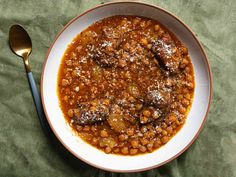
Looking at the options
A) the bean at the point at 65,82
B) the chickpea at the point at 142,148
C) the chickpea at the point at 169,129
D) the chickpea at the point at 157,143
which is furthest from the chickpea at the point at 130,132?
the bean at the point at 65,82

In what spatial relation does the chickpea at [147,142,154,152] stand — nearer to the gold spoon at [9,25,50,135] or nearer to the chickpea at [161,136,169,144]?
the chickpea at [161,136,169,144]

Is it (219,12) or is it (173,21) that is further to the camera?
(219,12)

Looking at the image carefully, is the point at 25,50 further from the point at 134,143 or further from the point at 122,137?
the point at 134,143

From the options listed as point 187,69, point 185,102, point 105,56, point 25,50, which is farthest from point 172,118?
point 25,50

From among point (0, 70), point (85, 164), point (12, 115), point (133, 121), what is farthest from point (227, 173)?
point (0, 70)

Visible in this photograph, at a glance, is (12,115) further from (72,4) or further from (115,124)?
(72,4)

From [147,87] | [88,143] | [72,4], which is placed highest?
[72,4]

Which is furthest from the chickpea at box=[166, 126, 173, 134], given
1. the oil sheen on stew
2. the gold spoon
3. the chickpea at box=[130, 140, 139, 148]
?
the gold spoon

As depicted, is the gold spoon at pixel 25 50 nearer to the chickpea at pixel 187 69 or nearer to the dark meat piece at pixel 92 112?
the dark meat piece at pixel 92 112
